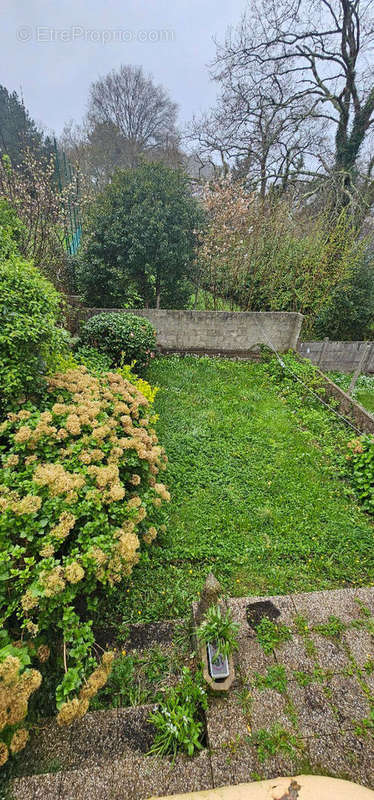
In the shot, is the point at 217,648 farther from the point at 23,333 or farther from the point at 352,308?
the point at 352,308

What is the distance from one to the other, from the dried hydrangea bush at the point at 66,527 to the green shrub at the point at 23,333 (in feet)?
0.78

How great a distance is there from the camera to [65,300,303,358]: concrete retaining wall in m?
6.25

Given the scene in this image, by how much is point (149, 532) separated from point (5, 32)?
11326 mm

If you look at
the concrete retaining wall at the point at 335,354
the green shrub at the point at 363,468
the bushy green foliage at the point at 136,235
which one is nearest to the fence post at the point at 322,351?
the concrete retaining wall at the point at 335,354

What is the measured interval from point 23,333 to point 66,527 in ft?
5.21

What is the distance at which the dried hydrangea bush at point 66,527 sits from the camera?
1.51 metres

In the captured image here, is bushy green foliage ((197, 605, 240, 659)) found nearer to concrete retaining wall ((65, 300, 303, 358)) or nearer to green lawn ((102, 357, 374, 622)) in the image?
green lawn ((102, 357, 374, 622))

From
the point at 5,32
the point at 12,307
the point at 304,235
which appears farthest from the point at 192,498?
the point at 5,32

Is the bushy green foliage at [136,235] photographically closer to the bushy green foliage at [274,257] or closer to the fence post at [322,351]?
the bushy green foliage at [274,257]

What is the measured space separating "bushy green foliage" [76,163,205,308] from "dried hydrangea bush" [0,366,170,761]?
4.44m

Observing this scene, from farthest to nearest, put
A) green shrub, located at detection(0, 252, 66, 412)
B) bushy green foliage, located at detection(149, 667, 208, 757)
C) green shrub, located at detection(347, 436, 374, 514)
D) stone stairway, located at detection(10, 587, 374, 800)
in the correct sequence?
green shrub, located at detection(347, 436, 374, 514), green shrub, located at detection(0, 252, 66, 412), bushy green foliage, located at detection(149, 667, 208, 757), stone stairway, located at detection(10, 587, 374, 800)

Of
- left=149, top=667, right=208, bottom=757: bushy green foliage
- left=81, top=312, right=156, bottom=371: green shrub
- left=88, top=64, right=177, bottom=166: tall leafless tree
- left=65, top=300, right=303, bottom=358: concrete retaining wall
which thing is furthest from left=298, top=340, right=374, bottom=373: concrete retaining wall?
left=88, top=64, right=177, bottom=166: tall leafless tree

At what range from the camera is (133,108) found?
1705cm

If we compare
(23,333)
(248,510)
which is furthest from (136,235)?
(248,510)
